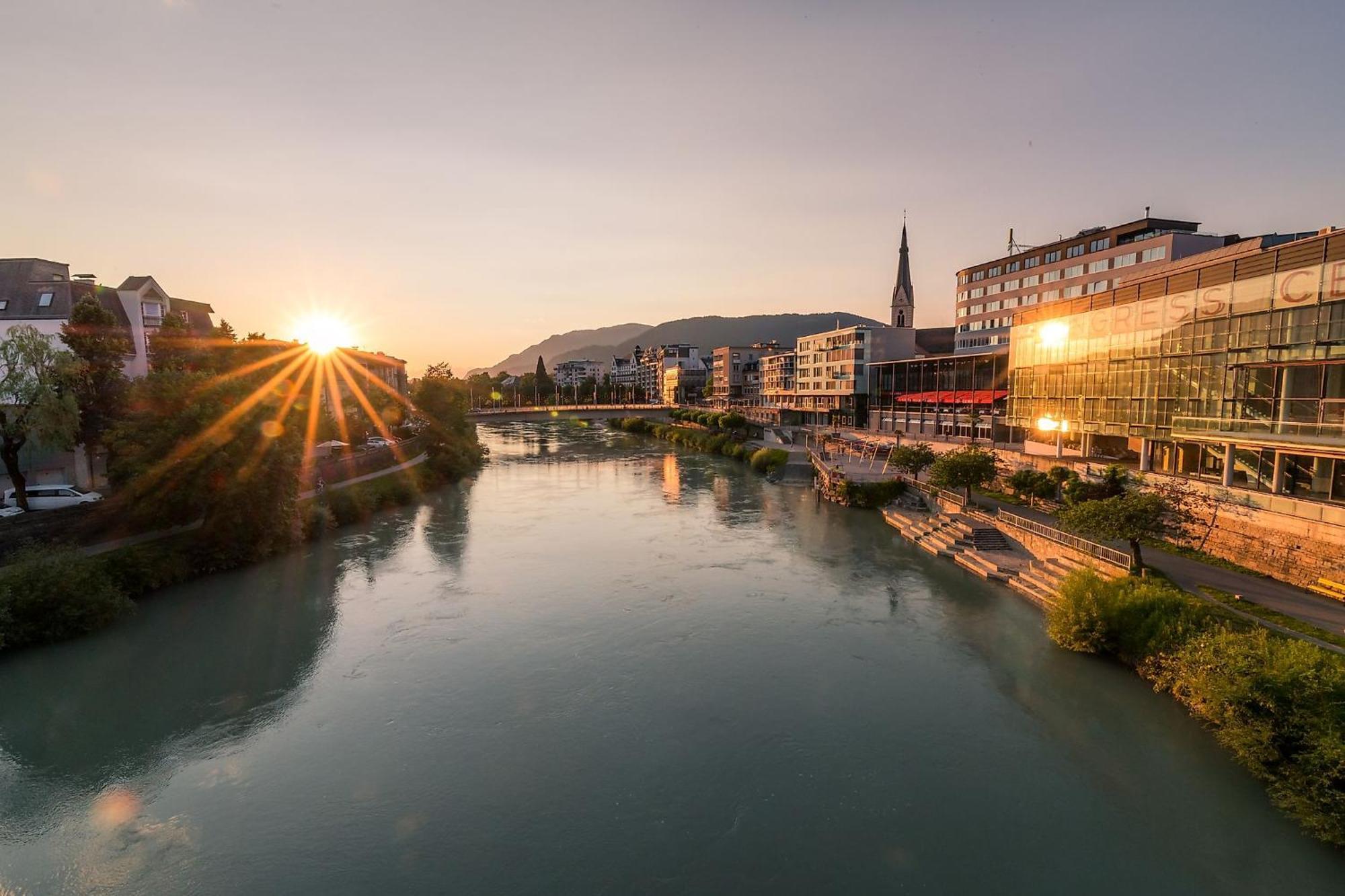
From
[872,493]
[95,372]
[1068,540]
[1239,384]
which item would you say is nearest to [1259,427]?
[1239,384]

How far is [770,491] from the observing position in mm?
59250

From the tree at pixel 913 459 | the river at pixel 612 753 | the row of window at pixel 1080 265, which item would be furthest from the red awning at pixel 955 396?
the river at pixel 612 753

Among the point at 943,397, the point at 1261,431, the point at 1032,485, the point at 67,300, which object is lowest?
the point at 1032,485

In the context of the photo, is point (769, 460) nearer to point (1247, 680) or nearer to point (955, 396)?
point (955, 396)

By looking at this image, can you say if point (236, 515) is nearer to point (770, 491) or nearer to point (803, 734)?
point (803, 734)

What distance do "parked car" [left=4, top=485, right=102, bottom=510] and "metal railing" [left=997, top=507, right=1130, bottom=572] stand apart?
48.5 m

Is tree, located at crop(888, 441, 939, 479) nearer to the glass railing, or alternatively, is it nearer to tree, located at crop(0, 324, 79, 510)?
the glass railing

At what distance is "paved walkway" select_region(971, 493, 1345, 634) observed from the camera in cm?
2042

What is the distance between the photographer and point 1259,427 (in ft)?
89.5

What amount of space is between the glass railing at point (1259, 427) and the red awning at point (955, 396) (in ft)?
99.6

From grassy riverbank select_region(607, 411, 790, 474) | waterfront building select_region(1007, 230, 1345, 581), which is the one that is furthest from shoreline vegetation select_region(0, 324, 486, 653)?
waterfront building select_region(1007, 230, 1345, 581)

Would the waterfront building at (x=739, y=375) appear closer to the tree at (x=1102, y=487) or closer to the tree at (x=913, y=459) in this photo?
the tree at (x=913, y=459)

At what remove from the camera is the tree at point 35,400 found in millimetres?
30328

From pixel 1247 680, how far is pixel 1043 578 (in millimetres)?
14096
